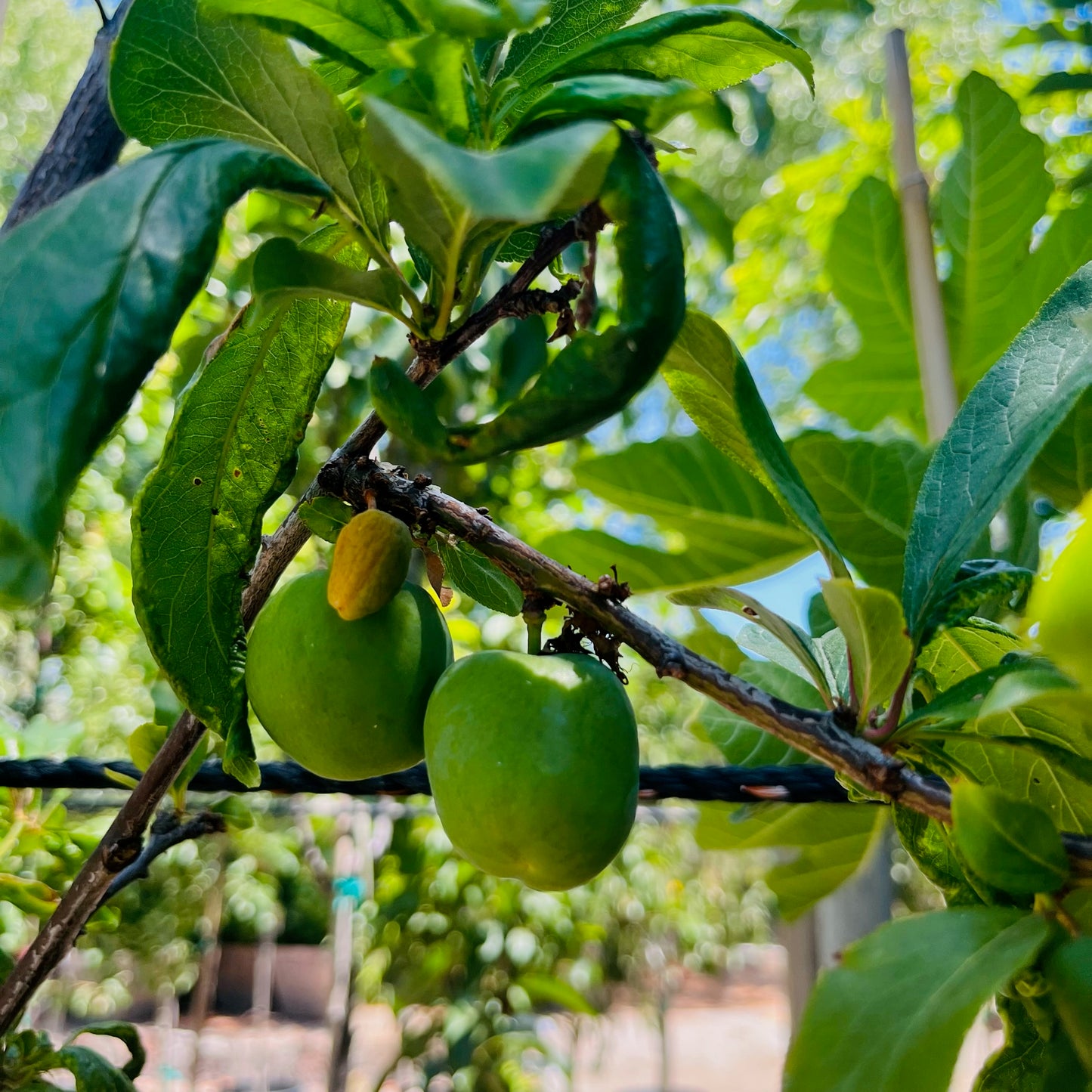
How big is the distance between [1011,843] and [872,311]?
1.17m

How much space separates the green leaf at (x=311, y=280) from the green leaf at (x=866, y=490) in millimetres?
474

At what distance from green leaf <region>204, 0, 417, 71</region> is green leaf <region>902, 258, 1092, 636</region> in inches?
15.0

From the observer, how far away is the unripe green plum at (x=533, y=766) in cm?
50

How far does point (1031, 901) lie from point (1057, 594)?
0.25m

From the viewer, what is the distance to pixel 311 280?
46 cm

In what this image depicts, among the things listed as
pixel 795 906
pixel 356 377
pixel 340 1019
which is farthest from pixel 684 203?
pixel 340 1019

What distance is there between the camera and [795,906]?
106cm

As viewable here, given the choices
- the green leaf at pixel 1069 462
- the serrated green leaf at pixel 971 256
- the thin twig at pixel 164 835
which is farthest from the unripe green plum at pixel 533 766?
the serrated green leaf at pixel 971 256

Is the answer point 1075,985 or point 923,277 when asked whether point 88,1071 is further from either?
point 923,277

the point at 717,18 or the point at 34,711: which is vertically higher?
the point at 717,18

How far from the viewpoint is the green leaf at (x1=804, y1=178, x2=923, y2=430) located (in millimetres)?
1446

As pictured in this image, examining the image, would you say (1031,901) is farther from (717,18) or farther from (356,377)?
(356,377)

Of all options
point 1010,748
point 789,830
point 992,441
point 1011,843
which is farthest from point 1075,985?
point 789,830

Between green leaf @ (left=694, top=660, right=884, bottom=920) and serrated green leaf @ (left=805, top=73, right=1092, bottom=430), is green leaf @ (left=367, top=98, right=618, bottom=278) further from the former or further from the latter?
serrated green leaf @ (left=805, top=73, right=1092, bottom=430)
